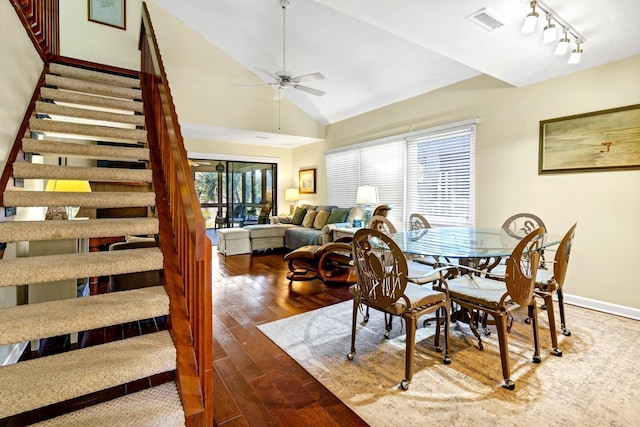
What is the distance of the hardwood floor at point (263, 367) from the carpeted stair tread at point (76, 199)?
130 centimetres

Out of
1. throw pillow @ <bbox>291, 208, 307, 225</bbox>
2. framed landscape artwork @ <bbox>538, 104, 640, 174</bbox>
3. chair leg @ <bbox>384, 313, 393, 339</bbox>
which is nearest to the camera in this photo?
chair leg @ <bbox>384, 313, 393, 339</bbox>

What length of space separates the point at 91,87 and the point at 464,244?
13.4ft

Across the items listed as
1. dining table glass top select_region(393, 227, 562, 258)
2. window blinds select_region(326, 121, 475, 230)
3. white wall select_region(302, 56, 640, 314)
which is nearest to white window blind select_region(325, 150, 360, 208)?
window blinds select_region(326, 121, 475, 230)

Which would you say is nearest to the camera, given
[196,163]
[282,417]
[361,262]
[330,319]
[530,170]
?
[282,417]

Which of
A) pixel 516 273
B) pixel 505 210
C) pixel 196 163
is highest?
pixel 196 163

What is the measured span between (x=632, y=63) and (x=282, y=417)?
4.39m

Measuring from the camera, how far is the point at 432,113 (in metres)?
4.88

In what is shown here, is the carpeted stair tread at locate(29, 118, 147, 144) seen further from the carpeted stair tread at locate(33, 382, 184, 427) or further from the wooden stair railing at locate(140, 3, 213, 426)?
the carpeted stair tread at locate(33, 382, 184, 427)

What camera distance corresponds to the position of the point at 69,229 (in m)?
1.98

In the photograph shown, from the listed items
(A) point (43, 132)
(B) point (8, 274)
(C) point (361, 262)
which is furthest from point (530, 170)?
(A) point (43, 132)

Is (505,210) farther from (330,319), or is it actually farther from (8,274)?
(8,274)

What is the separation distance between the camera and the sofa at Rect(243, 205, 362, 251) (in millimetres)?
5964

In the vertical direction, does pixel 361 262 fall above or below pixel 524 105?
below

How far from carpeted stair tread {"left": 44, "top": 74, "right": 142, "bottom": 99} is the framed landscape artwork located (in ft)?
15.7
